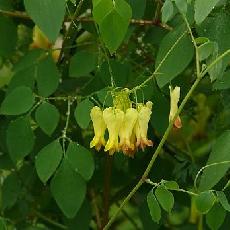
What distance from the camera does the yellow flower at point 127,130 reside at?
1370 mm

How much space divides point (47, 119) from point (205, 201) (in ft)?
1.48

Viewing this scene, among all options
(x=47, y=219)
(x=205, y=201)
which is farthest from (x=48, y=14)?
(x=47, y=219)

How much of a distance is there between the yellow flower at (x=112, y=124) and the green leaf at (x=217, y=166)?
175 mm

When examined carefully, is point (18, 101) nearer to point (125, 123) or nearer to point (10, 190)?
point (125, 123)

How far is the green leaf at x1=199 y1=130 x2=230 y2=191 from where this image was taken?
1.36m

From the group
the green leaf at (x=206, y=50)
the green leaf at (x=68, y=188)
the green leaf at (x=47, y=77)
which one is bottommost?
the green leaf at (x=68, y=188)

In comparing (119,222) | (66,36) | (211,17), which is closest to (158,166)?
(66,36)

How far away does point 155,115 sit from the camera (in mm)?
1675

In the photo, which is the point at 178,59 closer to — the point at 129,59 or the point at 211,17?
the point at 211,17

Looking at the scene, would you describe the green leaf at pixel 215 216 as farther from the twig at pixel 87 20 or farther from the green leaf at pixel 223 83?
the twig at pixel 87 20

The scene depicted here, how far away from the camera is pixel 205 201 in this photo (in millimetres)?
1296

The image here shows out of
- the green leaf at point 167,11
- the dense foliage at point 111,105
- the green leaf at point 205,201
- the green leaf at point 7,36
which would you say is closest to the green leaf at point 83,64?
the dense foliage at point 111,105

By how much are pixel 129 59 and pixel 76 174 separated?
1.33 ft

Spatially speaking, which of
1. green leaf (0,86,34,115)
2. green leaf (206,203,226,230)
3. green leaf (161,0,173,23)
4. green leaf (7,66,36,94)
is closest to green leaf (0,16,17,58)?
green leaf (7,66,36,94)
